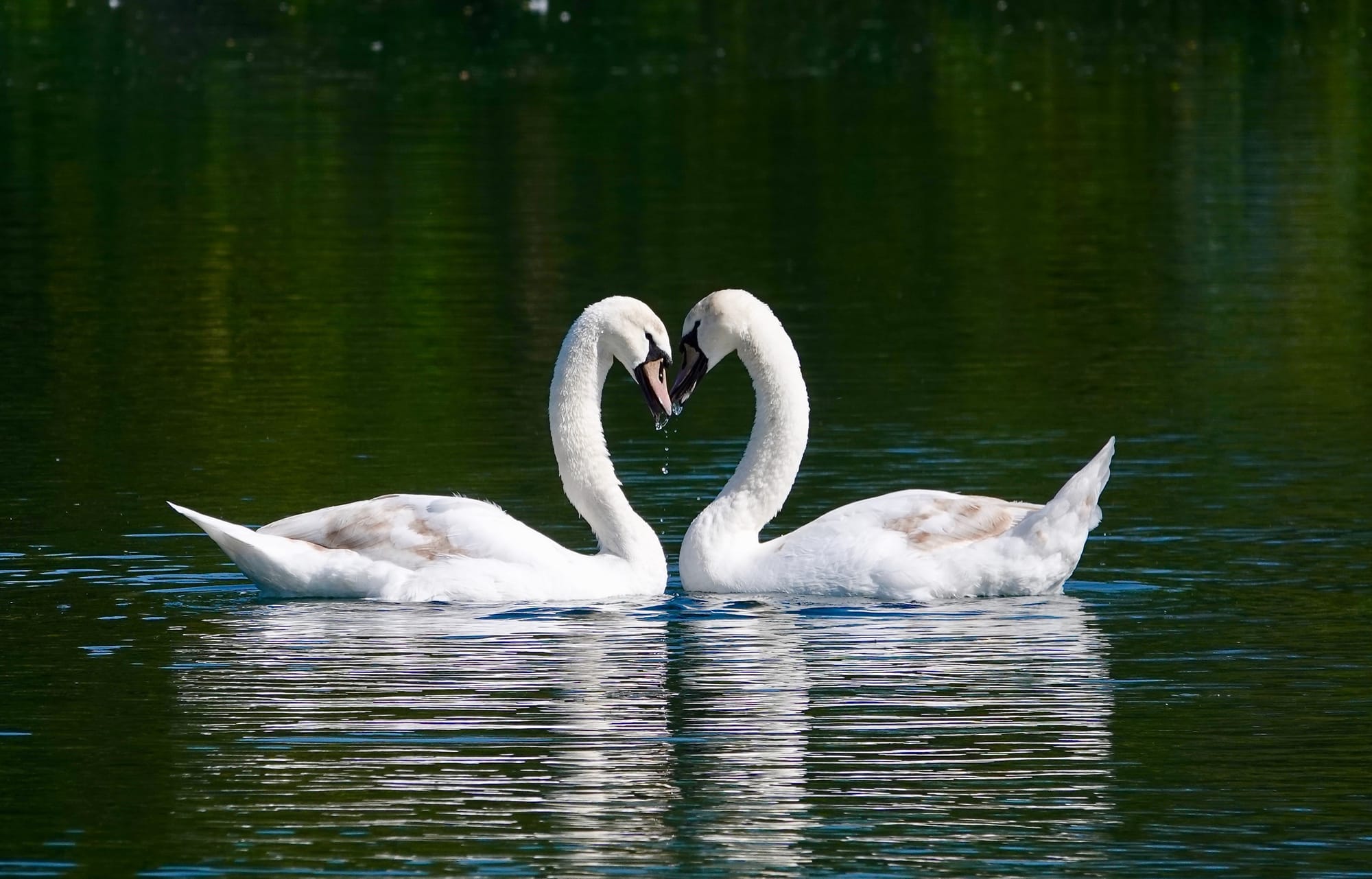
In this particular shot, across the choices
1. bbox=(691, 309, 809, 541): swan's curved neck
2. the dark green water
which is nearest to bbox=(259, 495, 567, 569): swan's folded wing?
the dark green water

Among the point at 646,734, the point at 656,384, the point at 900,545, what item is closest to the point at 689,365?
the point at 656,384

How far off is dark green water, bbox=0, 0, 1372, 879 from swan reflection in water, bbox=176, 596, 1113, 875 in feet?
0.10

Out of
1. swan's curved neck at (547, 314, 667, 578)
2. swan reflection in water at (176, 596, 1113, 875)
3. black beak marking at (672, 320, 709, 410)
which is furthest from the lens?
black beak marking at (672, 320, 709, 410)

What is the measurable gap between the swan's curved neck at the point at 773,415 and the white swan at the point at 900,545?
1.0 inches

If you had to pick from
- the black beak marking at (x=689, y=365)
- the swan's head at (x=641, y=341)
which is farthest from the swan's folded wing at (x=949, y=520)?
the black beak marking at (x=689, y=365)

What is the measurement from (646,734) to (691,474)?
22.0ft

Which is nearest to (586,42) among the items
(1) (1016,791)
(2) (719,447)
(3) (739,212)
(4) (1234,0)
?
(4) (1234,0)

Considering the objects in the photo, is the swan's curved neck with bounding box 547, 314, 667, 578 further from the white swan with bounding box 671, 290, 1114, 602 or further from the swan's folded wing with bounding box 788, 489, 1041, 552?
the swan's folded wing with bounding box 788, 489, 1041, 552

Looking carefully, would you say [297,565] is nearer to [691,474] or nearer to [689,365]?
[689,365]

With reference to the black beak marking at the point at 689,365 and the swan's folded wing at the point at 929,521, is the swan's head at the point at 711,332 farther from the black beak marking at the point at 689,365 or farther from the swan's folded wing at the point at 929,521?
the swan's folded wing at the point at 929,521

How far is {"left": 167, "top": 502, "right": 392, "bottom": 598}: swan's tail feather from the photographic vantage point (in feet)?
42.0

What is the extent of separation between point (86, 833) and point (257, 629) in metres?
3.47

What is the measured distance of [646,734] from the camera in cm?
1011

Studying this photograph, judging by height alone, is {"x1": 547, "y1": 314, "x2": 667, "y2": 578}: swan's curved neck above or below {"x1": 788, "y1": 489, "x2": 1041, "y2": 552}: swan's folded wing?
above
